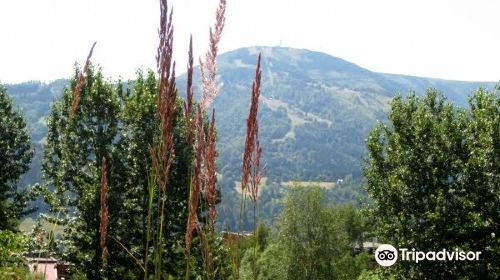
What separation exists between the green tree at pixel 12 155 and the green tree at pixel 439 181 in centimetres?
2254

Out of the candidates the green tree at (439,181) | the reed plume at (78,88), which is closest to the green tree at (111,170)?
the green tree at (439,181)

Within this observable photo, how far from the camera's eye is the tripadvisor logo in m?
27.5

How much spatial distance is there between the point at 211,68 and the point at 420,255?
97.5 ft

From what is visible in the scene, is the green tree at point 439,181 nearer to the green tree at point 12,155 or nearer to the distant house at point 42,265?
the distant house at point 42,265

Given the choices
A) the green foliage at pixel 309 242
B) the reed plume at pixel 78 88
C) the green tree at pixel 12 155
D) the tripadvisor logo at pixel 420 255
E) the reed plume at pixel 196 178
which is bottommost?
the green foliage at pixel 309 242

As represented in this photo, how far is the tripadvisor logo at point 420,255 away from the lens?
27516mm

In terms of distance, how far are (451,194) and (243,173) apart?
29441 millimetres

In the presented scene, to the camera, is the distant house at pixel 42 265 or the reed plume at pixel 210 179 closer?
the reed plume at pixel 210 179

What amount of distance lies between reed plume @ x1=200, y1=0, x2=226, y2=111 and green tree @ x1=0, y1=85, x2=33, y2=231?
3158 cm

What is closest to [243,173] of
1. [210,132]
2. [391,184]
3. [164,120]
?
[210,132]

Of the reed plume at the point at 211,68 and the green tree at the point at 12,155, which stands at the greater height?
the reed plume at the point at 211,68

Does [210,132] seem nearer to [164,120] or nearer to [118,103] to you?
[164,120]

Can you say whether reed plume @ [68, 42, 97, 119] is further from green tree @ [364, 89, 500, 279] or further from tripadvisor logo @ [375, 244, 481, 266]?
tripadvisor logo @ [375, 244, 481, 266]

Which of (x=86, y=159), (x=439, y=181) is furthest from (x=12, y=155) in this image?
(x=439, y=181)
